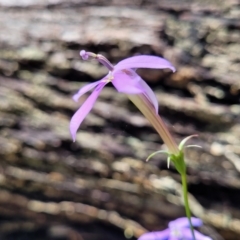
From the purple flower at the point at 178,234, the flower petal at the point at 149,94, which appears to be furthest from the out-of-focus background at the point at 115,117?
the flower petal at the point at 149,94

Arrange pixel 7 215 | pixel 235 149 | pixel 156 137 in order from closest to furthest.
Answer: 1. pixel 235 149
2. pixel 156 137
3. pixel 7 215

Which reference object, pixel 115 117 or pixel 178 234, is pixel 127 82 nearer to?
pixel 178 234

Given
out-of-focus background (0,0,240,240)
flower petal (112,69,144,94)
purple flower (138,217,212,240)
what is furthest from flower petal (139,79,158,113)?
out-of-focus background (0,0,240,240)

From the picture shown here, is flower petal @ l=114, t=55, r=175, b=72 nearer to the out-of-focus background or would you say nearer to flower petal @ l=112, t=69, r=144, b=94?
flower petal @ l=112, t=69, r=144, b=94

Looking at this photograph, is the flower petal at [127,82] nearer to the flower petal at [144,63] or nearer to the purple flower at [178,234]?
the flower petal at [144,63]

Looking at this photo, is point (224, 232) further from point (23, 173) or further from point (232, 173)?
point (23, 173)

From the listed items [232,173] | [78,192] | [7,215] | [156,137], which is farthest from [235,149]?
[7,215]

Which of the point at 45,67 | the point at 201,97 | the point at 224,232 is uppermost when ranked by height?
the point at 45,67
